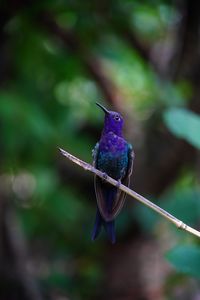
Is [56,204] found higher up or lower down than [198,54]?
lower down

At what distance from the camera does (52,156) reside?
4.64 metres

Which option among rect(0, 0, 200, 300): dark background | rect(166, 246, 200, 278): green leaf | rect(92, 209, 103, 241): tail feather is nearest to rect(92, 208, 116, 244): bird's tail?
rect(92, 209, 103, 241): tail feather

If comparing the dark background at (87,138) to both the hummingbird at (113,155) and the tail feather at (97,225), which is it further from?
the tail feather at (97,225)

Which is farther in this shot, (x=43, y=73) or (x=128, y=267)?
(x=128, y=267)

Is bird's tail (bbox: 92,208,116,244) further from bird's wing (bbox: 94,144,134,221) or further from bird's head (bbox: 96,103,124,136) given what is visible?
bird's head (bbox: 96,103,124,136)

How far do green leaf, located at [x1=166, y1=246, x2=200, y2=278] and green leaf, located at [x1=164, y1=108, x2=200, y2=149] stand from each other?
442 millimetres

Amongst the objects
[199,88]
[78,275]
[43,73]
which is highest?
[199,88]

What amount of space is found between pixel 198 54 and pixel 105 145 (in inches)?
70.6

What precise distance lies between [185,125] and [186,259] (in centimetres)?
59

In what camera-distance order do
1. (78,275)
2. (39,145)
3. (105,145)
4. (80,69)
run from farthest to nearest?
(78,275) < (80,69) < (39,145) < (105,145)

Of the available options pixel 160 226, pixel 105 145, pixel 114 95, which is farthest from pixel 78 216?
pixel 105 145

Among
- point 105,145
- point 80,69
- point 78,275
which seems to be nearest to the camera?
point 105,145

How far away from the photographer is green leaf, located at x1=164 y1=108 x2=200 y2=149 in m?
2.73

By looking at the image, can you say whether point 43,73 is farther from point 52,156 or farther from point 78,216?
point 78,216
